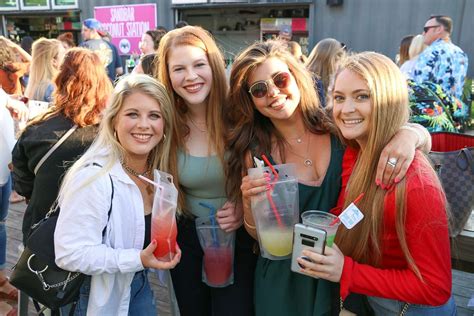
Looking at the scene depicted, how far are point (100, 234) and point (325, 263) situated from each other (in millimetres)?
998

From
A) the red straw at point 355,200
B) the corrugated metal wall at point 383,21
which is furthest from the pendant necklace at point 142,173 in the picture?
the corrugated metal wall at point 383,21

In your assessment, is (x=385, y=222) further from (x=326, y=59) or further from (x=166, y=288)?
(x=326, y=59)

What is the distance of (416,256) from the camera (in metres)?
1.39

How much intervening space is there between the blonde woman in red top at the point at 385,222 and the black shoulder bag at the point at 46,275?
1.08 meters

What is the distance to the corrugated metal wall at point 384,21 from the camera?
8.44 metres

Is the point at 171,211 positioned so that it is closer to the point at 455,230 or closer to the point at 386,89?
the point at 386,89

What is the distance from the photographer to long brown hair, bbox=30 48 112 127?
234cm

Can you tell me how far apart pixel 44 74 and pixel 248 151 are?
329 centimetres

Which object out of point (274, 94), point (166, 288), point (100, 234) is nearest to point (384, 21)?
point (166, 288)

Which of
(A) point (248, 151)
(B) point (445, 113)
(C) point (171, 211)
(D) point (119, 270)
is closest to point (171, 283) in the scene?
(D) point (119, 270)

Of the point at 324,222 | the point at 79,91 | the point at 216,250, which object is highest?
the point at 79,91

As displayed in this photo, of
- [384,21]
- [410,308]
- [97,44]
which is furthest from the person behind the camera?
[384,21]

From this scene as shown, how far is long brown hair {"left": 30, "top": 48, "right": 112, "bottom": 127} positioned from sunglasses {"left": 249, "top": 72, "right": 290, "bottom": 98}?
1095mm

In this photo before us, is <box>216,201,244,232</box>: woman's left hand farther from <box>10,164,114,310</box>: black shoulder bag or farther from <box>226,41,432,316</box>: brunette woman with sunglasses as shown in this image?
<box>10,164,114,310</box>: black shoulder bag
